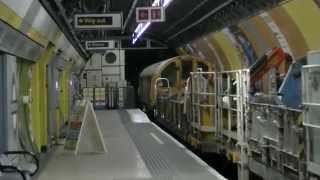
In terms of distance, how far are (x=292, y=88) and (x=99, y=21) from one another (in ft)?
26.1

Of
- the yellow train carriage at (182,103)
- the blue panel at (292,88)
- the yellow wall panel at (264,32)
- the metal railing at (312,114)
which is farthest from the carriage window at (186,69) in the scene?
the metal railing at (312,114)

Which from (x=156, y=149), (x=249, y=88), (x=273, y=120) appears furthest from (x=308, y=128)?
(x=156, y=149)

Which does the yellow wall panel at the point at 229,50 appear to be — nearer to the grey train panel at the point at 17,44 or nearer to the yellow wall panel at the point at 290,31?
the yellow wall panel at the point at 290,31

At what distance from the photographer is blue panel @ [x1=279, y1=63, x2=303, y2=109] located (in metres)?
8.03

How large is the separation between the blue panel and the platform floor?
1.39m

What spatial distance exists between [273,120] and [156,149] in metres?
3.70

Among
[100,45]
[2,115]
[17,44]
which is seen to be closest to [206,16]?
[100,45]

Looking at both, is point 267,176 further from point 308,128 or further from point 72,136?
point 72,136

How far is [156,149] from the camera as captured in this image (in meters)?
11.2

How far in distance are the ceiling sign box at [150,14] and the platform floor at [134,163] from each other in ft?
11.8

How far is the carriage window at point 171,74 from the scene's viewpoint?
22.5 m

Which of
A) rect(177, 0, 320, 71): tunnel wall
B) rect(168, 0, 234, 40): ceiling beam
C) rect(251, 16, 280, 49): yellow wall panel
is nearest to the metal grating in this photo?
rect(177, 0, 320, 71): tunnel wall

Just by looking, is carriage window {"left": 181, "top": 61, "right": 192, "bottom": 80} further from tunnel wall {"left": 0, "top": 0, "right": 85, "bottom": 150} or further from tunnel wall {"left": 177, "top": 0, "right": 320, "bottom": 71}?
tunnel wall {"left": 0, "top": 0, "right": 85, "bottom": 150}

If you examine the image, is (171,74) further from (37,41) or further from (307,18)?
(37,41)
